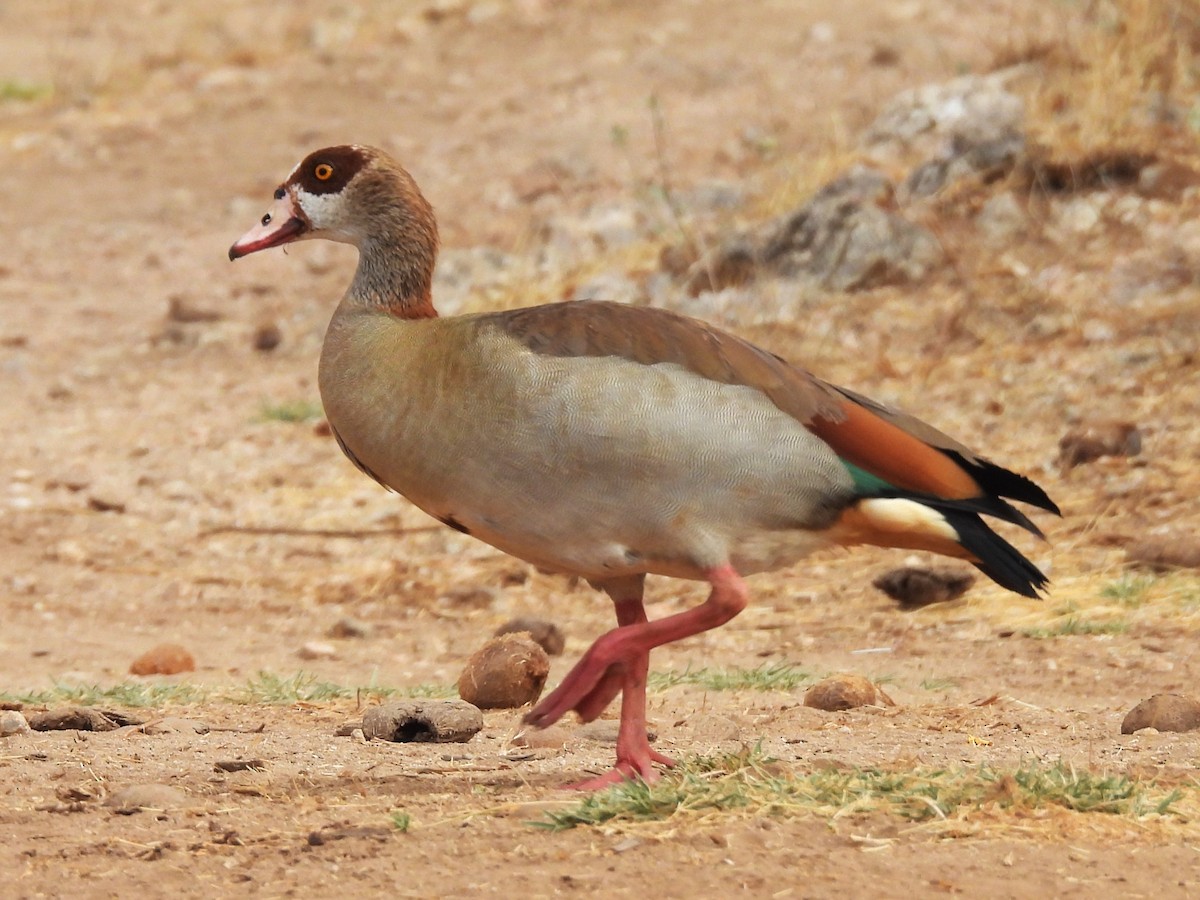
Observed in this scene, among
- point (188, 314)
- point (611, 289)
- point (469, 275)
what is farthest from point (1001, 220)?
point (188, 314)

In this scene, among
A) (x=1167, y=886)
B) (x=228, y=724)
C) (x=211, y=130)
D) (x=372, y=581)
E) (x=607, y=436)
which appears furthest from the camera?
(x=211, y=130)

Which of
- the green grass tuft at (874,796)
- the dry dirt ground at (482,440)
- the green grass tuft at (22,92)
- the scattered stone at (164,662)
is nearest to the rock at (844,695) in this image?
the dry dirt ground at (482,440)

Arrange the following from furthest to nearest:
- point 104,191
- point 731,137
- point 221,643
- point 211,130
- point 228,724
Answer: point 211,130
point 104,191
point 731,137
point 221,643
point 228,724

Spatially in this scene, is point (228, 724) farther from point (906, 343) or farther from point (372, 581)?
point (906, 343)

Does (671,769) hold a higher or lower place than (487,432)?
lower

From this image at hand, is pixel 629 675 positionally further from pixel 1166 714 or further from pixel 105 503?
pixel 105 503

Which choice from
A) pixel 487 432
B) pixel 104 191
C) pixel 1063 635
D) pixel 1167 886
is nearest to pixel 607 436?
pixel 487 432

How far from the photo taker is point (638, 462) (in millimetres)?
4184

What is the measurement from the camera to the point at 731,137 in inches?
508

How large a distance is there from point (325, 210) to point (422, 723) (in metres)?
1.42

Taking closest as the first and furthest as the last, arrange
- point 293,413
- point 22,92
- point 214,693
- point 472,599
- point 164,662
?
1. point 214,693
2. point 164,662
3. point 472,599
4. point 293,413
5. point 22,92

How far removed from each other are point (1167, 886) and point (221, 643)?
443 cm

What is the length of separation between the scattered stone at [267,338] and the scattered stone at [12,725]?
20.3 ft

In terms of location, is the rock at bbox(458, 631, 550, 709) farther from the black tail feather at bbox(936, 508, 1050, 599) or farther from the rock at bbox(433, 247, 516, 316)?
the rock at bbox(433, 247, 516, 316)
